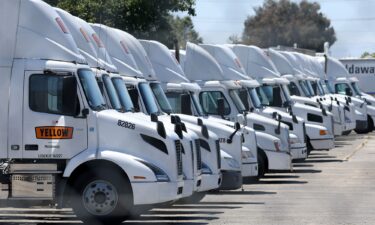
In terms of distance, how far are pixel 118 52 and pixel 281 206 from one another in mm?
3115

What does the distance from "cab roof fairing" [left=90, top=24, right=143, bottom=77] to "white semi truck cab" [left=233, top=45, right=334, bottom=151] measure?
7386mm

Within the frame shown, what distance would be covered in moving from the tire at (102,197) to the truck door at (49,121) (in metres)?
0.37

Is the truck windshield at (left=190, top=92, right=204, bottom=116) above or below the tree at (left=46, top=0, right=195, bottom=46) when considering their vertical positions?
below

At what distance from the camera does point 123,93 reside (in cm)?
1366

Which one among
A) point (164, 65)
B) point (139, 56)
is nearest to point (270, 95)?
point (164, 65)

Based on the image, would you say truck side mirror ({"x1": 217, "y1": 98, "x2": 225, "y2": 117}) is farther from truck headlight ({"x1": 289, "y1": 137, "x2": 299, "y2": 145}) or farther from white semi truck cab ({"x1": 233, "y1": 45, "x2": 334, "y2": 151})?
truck headlight ({"x1": 289, "y1": 137, "x2": 299, "y2": 145})

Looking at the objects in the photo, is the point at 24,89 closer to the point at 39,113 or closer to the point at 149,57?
the point at 39,113

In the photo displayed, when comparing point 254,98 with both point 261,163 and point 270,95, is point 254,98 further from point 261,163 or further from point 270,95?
point 270,95

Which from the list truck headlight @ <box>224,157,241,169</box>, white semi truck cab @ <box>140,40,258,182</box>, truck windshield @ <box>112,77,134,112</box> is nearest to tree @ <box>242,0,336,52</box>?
truck windshield @ <box>112,77,134,112</box>

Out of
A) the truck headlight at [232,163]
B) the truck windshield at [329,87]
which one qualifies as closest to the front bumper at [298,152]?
the truck headlight at [232,163]

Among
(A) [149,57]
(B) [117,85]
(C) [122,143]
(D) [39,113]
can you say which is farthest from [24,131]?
(A) [149,57]

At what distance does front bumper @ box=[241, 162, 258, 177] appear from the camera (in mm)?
17573

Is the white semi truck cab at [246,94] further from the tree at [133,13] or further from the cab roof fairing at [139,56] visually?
the cab roof fairing at [139,56]

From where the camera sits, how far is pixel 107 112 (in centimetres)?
1218
